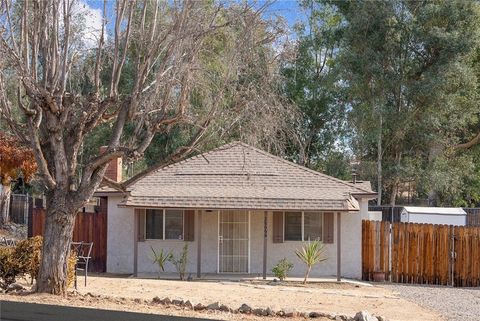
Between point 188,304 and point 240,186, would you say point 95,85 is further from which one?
point 240,186

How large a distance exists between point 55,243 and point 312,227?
11285 mm

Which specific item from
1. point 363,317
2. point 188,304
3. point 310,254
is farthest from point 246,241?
point 363,317

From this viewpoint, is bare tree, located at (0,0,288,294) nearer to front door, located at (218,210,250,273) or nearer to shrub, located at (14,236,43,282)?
shrub, located at (14,236,43,282)

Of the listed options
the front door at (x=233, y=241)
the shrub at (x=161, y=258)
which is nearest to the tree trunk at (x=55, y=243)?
the shrub at (x=161, y=258)

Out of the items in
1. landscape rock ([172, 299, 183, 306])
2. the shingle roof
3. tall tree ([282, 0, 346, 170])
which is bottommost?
landscape rock ([172, 299, 183, 306])

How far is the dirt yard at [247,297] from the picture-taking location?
13.1 metres

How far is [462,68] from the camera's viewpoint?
32.4 meters

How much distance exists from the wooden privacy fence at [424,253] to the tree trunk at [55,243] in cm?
1189

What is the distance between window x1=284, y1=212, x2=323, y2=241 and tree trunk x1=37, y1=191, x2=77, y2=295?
10.7 meters

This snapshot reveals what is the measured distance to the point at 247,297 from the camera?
16234 mm

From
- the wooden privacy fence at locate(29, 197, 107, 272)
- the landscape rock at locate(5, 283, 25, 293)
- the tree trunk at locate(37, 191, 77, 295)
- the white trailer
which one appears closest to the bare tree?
the tree trunk at locate(37, 191, 77, 295)

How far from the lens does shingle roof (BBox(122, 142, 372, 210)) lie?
2214cm

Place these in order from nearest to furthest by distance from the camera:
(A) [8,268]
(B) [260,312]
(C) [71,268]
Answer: (B) [260,312] → (A) [8,268] → (C) [71,268]

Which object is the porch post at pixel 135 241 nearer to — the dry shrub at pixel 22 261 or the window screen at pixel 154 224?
the window screen at pixel 154 224
